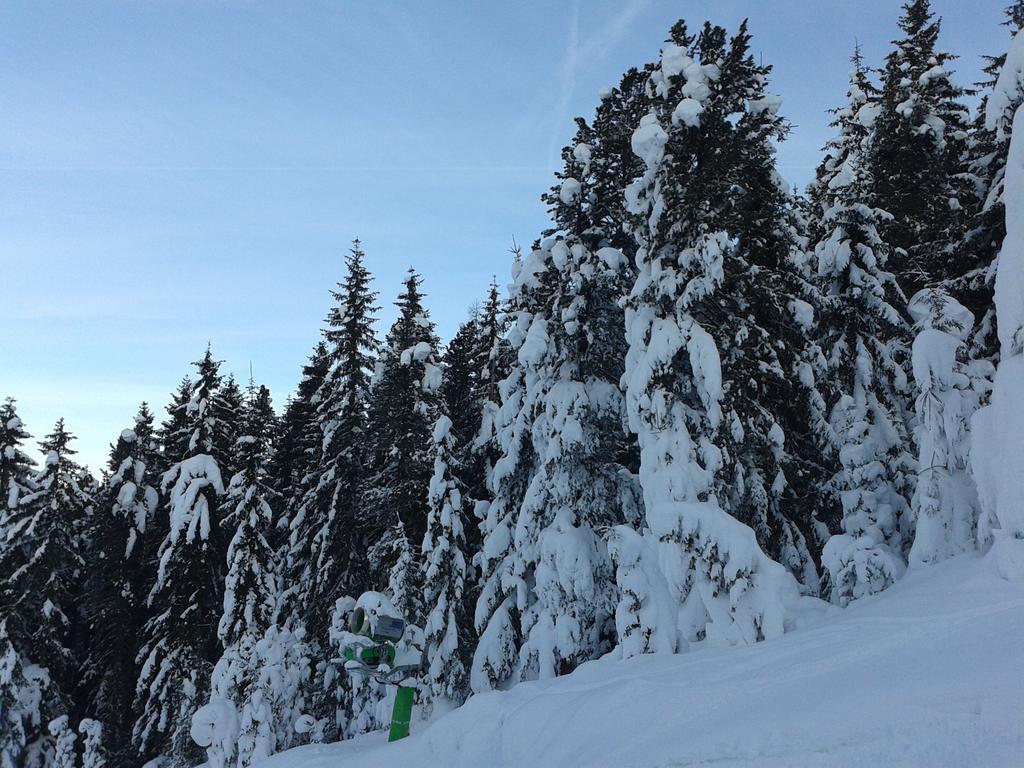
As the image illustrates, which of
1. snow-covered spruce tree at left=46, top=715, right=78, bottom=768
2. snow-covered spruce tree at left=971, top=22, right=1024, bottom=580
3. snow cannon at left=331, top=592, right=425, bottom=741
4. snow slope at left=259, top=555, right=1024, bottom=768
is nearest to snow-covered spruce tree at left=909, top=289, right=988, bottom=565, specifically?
snow slope at left=259, top=555, right=1024, bottom=768

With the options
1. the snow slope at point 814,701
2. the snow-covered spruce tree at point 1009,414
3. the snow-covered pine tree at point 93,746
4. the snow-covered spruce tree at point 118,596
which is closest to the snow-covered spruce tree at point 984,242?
the snow-covered spruce tree at point 1009,414

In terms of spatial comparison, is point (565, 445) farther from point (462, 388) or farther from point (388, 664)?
point (462, 388)

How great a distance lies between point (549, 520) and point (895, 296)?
10.1m

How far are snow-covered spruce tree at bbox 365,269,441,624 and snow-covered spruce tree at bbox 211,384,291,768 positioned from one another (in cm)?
497

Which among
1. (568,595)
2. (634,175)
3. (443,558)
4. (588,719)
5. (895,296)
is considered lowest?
(588,719)

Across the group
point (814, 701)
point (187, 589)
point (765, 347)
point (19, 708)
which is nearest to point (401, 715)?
point (814, 701)

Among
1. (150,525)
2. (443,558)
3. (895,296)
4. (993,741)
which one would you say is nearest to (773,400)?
(895,296)

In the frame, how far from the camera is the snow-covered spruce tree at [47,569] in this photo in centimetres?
3033

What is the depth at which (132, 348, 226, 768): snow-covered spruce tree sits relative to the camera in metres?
27.2

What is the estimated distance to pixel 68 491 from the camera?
108 ft

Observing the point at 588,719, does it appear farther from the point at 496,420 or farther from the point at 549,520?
the point at 496,420

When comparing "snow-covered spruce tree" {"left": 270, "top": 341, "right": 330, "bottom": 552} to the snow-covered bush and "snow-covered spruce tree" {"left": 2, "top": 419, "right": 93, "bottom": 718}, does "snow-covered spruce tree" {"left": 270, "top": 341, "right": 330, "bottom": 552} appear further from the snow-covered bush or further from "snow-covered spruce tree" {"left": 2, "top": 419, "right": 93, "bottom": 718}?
the snow-covered bush

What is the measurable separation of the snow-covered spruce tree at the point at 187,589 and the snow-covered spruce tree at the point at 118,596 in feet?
3.57

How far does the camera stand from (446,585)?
20.4 m
